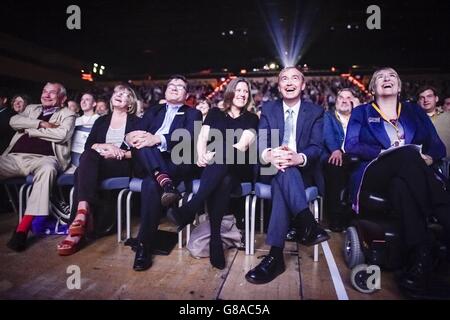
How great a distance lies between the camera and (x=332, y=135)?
9.86 feet

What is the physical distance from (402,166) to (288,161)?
2.23 ft

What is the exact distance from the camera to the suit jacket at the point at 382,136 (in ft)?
6.97

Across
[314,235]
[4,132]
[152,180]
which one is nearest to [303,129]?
[314,235]

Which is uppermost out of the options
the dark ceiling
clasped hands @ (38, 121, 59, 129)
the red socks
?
the dark ceiling

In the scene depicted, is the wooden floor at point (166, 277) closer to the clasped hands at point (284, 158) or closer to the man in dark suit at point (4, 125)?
the clasped hands at point (284, 158)

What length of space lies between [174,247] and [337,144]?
182 centimetres

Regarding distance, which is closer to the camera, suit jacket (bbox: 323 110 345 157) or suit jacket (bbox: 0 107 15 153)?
suit jacket (bbox: 323 110 345 157)

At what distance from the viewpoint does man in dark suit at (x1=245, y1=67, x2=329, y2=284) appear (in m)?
1.86

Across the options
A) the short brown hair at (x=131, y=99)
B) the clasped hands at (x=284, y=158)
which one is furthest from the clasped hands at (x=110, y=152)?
the clasped hands at (x=284, y=158)

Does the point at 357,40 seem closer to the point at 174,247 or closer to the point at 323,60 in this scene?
the point at 323,60

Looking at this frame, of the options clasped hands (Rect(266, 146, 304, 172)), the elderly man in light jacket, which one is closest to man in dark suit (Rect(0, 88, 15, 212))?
the elderly man in light jacket

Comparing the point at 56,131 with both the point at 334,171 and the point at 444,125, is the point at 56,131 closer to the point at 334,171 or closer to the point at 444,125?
the point at 334,171

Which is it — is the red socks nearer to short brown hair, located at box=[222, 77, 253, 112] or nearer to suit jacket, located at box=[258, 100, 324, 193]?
short brown hair, located at box=[222, 77, 253, 112]

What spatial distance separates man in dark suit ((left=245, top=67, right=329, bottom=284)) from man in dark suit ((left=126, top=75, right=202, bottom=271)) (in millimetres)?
664
